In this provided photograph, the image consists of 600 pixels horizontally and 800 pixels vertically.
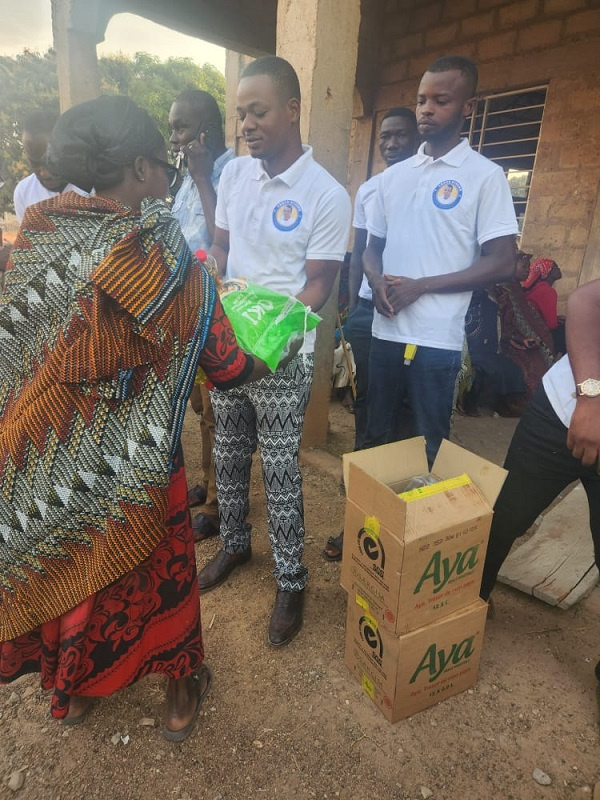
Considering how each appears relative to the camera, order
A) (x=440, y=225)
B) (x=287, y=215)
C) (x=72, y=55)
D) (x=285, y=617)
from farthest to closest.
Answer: (x=72, y=55)
(x=440, y=225)
(x=285, y=617)
(x=287, y=215)

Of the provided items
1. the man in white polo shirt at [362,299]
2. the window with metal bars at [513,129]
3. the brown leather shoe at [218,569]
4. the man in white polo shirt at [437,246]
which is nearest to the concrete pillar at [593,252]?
the window with metal bars at [513,129]

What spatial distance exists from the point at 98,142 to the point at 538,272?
4.42 meters

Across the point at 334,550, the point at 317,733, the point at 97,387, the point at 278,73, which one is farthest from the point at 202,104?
the point at 317,733

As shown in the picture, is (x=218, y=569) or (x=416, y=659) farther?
(x=218, y=569)

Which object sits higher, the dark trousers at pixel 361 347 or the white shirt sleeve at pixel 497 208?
the white shirt sleeve at pixel 497 208

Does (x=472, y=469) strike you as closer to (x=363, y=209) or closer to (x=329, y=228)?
(x=329, y=228)

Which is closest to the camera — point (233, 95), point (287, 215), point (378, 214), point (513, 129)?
point (287, 215)

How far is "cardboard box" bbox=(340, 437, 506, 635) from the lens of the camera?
147 cm

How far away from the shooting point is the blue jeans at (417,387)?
2213 millimetres

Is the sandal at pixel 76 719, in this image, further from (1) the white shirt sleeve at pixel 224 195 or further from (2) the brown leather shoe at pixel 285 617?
(1) the white shirt sleeve at pixel 224 195

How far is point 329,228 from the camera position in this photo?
6.09 feet

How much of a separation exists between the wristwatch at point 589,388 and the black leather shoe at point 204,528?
189cm

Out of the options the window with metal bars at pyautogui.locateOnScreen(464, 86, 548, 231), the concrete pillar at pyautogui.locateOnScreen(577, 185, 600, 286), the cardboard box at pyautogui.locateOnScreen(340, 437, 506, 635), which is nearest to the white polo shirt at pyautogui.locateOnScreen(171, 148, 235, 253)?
the cardboard box at pyautogui.locateOnScreen(340, 437, 506, 635)

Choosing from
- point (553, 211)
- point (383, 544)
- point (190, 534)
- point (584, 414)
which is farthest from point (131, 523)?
point (553, 211)
